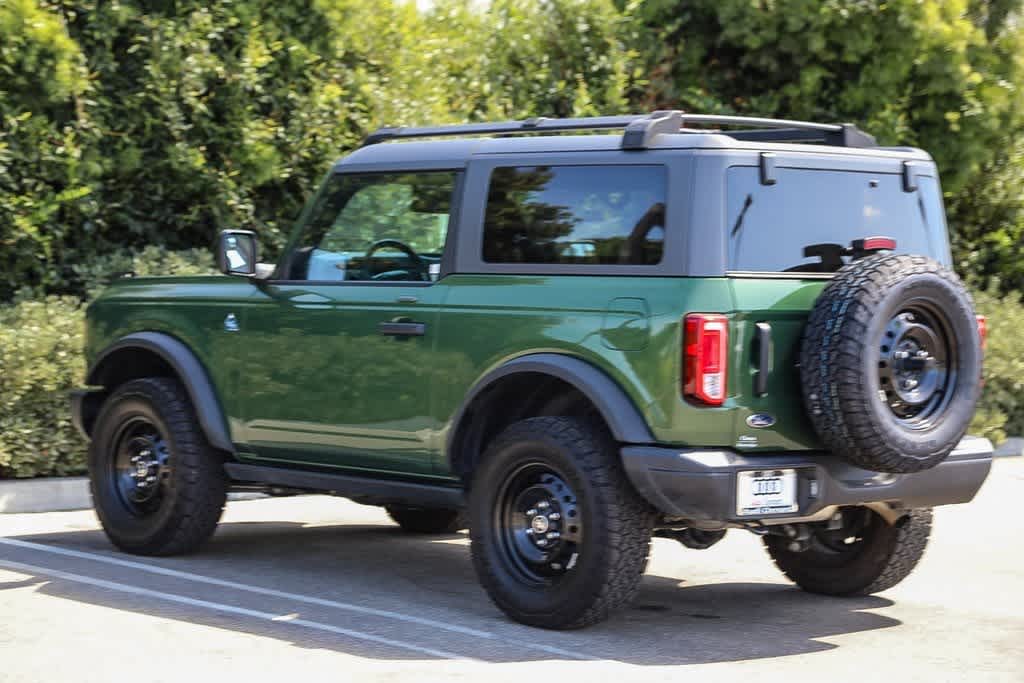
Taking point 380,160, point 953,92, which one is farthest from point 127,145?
point 953,92

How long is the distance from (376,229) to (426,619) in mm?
1808

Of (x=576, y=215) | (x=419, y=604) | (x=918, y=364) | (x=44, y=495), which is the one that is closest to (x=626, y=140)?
(x=576, y=215)

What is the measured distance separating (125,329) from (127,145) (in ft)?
14.0

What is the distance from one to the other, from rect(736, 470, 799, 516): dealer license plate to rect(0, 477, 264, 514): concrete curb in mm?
4481

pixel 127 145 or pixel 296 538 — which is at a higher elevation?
pixel 127 145

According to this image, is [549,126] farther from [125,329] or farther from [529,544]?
[125,329]

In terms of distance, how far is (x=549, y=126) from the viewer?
7.14 metres

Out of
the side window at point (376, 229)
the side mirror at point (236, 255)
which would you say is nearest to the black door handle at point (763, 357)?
the side window at point (376, 229)

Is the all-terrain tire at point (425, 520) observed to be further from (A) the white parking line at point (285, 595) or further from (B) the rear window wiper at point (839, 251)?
(B) the rear window wiper at point (839, 251)

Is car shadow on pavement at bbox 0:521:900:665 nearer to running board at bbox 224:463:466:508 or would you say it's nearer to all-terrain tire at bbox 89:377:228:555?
all-terrain tire at bbox 89:377:228:555

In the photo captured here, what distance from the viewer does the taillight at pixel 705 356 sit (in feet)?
19.8

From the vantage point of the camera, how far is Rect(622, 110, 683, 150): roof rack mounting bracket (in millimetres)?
6430

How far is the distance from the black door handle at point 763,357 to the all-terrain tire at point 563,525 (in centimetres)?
62

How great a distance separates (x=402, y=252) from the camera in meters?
7.40
